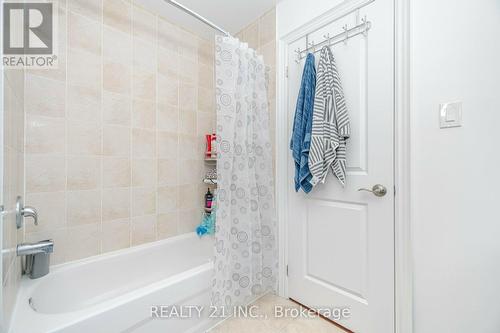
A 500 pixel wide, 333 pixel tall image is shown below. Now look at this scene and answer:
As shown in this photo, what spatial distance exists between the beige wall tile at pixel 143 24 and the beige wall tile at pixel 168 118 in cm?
52

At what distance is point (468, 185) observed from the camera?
0.95m

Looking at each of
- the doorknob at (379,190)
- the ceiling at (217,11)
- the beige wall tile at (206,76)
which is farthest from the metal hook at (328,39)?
the beige wall tile at (206,76)

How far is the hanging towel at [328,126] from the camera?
1.27 meters

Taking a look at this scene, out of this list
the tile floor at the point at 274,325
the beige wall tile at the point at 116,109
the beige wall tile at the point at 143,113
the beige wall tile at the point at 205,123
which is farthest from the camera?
the beige wall tile at the point at 205,123

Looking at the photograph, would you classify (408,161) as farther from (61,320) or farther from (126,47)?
(126,47)

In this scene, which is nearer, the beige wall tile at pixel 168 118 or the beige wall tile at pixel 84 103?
the beige wall tile at pixel 84 103

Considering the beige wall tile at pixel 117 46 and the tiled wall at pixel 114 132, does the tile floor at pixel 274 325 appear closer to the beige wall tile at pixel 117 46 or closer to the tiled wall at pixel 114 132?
the tiled wall at pixel 114 132

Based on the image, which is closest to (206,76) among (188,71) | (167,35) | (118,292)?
(188,71)

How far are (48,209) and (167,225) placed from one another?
0.77 m

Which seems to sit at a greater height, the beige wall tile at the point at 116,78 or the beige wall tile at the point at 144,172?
the beige wall tile at the point at 116,78

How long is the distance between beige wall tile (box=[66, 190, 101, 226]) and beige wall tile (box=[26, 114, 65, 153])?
29 cm

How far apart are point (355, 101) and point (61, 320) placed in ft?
5.78

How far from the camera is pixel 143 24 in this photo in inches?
65.1

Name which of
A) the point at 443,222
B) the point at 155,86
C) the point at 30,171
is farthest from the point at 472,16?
the point at 30,171
